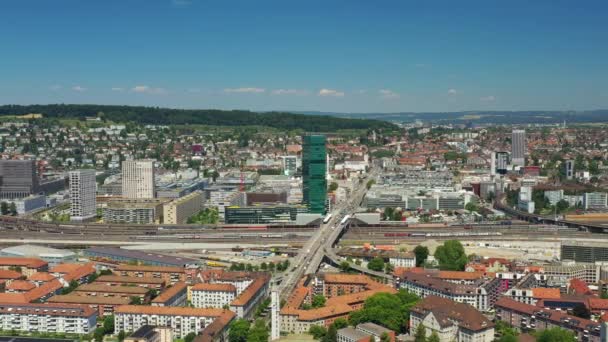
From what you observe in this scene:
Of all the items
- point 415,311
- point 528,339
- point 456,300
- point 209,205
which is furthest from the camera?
point 209,205

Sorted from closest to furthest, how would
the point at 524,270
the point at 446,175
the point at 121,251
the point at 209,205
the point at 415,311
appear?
the point at 415,311
the point at 524,270
the point at 121,251
the point at 209,205
the point at 446,175

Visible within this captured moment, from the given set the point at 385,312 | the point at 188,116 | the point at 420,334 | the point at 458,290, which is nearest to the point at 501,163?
the point at 458,290

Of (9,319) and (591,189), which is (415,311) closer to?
(9,319)

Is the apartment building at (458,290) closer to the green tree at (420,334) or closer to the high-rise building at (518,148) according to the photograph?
the green tree at (420,334)

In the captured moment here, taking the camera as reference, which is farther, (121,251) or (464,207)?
(464,207)

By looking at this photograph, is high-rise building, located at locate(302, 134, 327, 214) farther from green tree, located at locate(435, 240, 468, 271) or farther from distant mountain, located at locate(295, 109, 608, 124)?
distant mountain, located at locate(295, 109, 608, 124)

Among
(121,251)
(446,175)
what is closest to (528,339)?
(121,251)
